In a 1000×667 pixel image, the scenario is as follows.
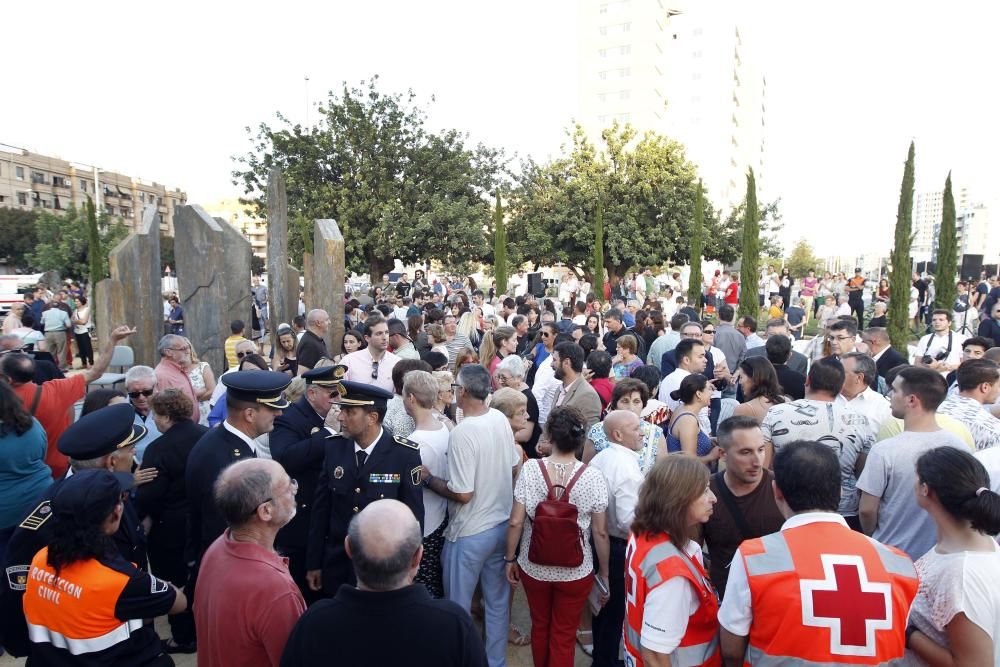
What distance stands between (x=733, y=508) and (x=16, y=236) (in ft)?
193


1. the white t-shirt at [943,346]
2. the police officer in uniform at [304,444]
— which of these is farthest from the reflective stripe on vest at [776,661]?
the white t-shirt at [943,346]

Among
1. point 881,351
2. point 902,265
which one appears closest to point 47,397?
point 881,351

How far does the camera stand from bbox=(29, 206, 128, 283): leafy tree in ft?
117

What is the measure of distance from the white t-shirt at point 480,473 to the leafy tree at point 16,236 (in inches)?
2188

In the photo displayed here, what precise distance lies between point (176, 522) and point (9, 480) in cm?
102

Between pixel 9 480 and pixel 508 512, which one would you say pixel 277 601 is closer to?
pixel 508 512

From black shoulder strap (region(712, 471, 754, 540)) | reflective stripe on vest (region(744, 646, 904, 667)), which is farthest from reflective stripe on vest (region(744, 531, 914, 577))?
black shoulder strap (region(712, 471, 754, 540))

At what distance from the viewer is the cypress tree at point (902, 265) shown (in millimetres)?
16359

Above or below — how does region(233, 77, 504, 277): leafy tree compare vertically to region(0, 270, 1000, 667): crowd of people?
above

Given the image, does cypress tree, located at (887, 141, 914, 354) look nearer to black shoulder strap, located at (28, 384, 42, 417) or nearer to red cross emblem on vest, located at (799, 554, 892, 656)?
red cross emblem on vest, located at (799, 554, 892, 656)

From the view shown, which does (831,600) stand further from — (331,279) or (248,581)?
(331,279)

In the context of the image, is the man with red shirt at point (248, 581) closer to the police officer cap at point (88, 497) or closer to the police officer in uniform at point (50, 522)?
the police officer cap at point (88, 497)

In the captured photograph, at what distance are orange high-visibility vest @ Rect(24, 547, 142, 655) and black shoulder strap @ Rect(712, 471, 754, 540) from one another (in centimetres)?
271

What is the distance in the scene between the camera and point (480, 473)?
4008mm
